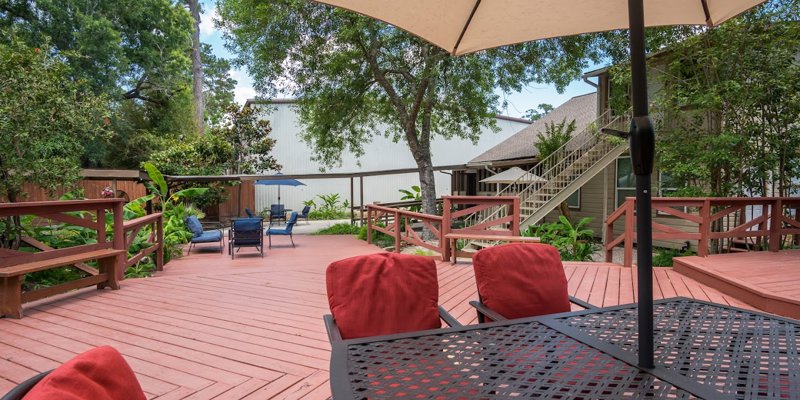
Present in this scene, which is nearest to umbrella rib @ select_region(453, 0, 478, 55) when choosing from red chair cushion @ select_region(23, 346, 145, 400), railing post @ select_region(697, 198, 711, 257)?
red chair cushion @ select_region(23, 346, 145, 400)

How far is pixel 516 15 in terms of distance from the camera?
2590mm

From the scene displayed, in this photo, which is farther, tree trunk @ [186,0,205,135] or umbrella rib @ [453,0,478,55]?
tree trunk @ [186,0,205,135]

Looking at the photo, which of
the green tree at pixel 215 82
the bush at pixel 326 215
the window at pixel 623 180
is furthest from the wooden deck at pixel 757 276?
the green tree at pixel 215 82

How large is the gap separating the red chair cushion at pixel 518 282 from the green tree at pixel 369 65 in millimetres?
8820

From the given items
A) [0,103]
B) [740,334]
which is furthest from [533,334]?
[0,103]

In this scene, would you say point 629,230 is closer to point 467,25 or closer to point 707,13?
point 707,13

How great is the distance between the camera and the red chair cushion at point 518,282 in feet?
7.43

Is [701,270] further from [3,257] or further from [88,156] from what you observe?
[88,156]

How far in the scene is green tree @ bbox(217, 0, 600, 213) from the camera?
1116 cm

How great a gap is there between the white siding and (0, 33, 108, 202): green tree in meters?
14.1

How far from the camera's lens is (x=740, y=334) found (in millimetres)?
1640

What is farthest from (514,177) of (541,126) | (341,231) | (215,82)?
(215,82)

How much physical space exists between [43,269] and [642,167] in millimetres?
5016

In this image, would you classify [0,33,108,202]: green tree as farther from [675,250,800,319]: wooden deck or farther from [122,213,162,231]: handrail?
[675,250,800,319]: wooden deck
